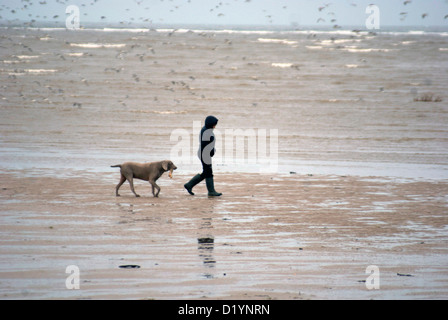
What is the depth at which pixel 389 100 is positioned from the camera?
33.0m

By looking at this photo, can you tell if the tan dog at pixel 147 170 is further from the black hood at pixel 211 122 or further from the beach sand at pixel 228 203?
the black hood at pixel 211 122

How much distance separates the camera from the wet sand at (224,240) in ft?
22.5

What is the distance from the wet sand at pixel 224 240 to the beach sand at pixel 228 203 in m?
0.03

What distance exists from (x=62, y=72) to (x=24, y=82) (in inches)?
251

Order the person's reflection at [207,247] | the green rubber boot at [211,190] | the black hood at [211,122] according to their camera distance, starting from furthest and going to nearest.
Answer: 1. the black hood at [211,122]
2. the green rubber boot at [211,190]
3. the person's reflection at [207,247]

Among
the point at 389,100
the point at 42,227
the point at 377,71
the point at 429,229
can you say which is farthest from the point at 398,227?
the point at 377,71

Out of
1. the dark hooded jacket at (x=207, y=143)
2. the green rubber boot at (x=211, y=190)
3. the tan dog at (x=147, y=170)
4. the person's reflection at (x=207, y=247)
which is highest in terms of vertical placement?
the dark hooded jacket at (x=207, y=143)

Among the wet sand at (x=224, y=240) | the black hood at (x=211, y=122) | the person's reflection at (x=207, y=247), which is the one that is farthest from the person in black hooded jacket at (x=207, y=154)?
the person's reflection at (x=207, y=247)

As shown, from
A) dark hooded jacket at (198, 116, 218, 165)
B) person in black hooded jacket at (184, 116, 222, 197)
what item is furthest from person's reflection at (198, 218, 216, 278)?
dark hooded jacket at (198, 116, 218, 165)

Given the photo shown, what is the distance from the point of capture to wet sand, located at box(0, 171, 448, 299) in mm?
6859

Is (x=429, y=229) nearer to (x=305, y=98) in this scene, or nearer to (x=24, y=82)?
(x=305, y=98)

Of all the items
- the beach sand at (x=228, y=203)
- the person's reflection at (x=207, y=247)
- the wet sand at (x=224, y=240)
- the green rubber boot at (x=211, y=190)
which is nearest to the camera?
the wet sand at (x=224, y=240)

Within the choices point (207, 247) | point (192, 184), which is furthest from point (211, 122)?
point (207, 247)
